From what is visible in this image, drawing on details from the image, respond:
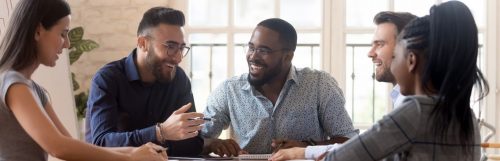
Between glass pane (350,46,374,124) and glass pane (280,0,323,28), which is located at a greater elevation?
glass pane (280,0,323,28)

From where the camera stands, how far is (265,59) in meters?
3.03

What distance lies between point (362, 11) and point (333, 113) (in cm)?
164

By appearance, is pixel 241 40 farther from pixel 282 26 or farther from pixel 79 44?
pixel 282 26

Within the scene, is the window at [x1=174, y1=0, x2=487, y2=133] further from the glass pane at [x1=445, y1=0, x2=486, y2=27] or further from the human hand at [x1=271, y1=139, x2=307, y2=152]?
the human hand at [x1=271, y1=139, x2=307, y2=152]

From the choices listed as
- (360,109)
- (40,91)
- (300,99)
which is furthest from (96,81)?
(360,109)

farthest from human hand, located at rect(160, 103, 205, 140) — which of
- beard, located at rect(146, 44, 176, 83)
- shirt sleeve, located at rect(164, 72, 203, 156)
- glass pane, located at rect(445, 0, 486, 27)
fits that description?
glass pane, located at rect(445, 0, 486, 27)

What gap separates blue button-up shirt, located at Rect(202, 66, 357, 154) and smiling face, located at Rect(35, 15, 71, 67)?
1076 mm

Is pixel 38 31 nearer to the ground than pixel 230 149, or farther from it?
farther from it

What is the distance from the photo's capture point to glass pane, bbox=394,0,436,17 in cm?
443

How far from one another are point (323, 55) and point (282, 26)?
1.43 m

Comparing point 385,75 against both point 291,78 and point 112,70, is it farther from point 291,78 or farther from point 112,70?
point 112,70

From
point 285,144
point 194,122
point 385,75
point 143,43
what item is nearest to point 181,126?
point 194,122

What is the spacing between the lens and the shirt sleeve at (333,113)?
117 inches

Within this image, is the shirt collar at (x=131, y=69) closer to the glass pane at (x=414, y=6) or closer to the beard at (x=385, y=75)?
the beard at (x=385, y=75)
